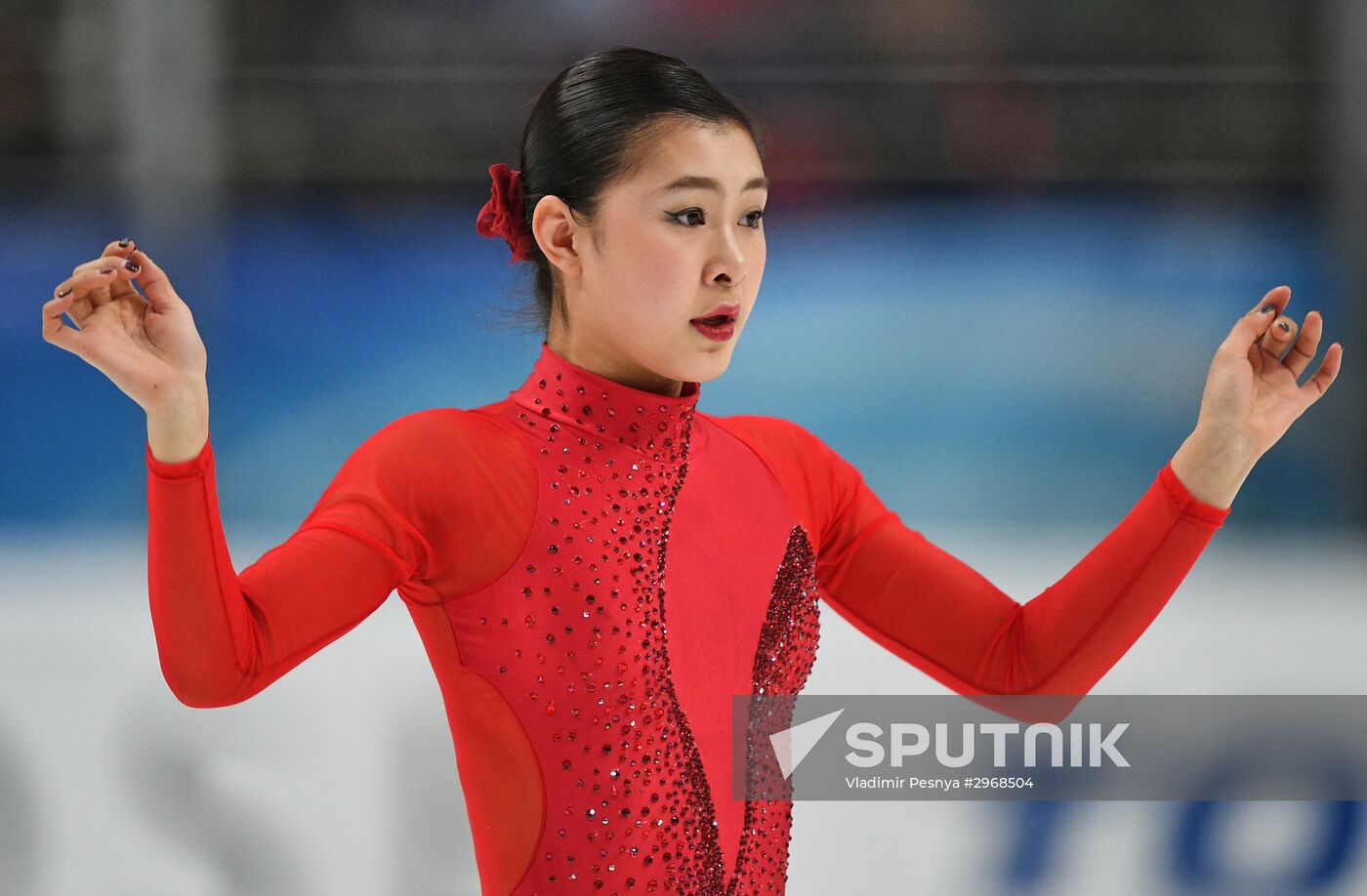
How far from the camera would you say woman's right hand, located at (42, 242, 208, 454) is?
3.69ft

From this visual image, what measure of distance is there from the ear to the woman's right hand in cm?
38

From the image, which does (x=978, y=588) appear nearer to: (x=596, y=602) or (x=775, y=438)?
(x=775, y=438)

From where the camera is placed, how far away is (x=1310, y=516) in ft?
9.91

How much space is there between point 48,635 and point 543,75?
1.41 m

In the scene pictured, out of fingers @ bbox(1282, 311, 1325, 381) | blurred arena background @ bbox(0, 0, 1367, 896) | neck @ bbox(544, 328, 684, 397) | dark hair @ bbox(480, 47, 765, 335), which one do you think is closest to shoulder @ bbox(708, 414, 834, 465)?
neck @ bbox(544, 328, 684, 397)

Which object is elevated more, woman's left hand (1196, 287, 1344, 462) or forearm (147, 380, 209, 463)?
woman's left hand (1196, 287, 1344, 462)

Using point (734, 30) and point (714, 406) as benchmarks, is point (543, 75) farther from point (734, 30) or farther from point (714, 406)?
point (714, 406)

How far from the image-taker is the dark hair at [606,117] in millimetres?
1405

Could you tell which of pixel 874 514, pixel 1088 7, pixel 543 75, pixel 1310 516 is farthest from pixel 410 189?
pixel 1310 516

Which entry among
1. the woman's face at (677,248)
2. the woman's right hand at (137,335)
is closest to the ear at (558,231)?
the woman's face at (677,248)

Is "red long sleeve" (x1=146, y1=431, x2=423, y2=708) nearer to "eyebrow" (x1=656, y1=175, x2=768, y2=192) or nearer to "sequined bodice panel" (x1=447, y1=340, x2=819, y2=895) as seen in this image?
"sequined bodice panel" (x1=447, y1=340, x2=819, y2=895)

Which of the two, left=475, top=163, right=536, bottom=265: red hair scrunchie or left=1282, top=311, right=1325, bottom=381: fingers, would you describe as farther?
left=475, top=163, right=536, bottom=265: red hair scrunchie

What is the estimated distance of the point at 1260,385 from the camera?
1457mm

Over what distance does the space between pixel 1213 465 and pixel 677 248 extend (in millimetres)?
564
